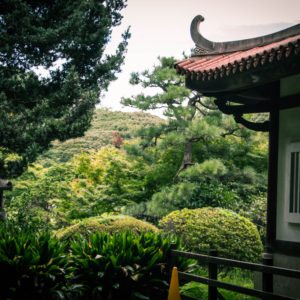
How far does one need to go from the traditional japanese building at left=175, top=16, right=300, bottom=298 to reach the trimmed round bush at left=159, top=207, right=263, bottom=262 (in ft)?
14.5

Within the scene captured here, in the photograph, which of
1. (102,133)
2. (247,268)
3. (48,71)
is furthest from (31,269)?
(102,133)

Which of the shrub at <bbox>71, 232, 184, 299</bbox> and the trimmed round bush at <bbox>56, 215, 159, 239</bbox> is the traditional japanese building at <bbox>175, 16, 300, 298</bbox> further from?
the trimmed round bush at <bbox>56, 215, 159, 239</bbox>

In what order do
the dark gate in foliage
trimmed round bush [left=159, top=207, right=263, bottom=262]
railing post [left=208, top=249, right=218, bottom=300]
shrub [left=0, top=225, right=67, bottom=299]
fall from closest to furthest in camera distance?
the dark gate in foliage
railing post [left=208, top=249, right=218, bottom=300]
shrub [left=0, top=225, right=67, bottom=299]
trimmed round bush [left=159, top=207, right=263, bottom=262]

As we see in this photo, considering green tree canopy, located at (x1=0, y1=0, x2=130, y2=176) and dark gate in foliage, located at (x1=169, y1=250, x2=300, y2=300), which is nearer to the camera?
dark gate in foliage, located at (x1=169, y1=250, x2=300, y2=300)

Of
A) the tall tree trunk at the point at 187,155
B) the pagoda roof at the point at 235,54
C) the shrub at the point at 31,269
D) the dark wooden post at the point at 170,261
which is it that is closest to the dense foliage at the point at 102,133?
the tall tree trunk at the point at 187,155

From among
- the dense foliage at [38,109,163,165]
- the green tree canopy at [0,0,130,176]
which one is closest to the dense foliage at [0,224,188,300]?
the green tree canopy at [0,0,130,176]

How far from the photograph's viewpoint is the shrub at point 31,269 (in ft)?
23.9

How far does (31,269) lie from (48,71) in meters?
11.8

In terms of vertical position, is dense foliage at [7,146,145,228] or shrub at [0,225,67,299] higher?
dense foliage at [7,146,145,228]

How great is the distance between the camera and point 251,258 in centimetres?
1299

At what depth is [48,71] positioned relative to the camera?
59.8 feet

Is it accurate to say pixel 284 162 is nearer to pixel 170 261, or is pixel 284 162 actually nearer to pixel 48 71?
pixel 170 261

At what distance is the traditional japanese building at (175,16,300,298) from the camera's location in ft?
25.4


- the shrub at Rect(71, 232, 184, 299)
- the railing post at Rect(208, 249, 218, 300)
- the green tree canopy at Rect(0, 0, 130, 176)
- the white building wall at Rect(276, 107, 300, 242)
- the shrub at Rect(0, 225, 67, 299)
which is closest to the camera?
the railing post at Rect(208, 249, 218, 300)
